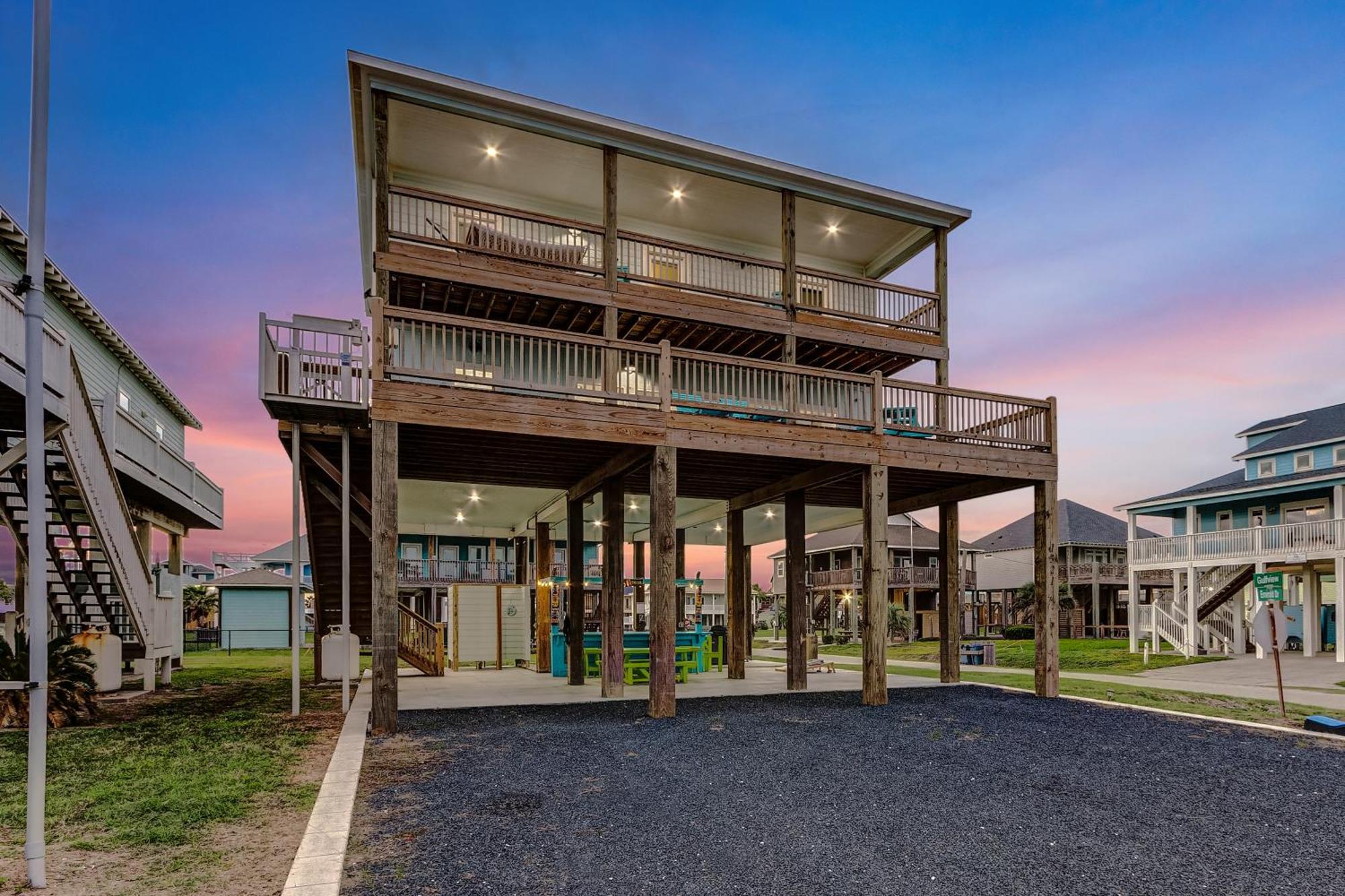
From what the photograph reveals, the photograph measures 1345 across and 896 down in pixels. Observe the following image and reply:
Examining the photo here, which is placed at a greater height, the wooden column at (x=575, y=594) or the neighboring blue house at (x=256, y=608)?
the wooden column at (x=575, y=594)

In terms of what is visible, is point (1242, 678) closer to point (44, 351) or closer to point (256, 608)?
point (44, 351)

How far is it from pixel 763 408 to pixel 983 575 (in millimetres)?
47949

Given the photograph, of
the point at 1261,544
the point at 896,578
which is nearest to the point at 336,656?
the point at 1261,544

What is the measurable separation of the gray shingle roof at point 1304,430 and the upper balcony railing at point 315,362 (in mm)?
34968

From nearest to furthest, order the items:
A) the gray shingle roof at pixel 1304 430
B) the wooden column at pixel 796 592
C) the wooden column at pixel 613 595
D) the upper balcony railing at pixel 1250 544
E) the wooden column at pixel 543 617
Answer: the wooden column at pixel 613 595, the wooden column at pixel 796 592, the wooden column at pixel 543 617, the upper balcony railing at pixel 1250 544, the gray shingle roof at pixel 1304 430

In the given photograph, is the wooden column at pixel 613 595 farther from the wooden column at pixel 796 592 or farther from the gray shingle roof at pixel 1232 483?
the gray shingle roof at pixel 1232 483

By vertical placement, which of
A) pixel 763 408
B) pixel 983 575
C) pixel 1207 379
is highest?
pixel 1207 379

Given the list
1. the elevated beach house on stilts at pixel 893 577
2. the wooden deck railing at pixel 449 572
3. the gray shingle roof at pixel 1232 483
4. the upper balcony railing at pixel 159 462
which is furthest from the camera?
the elevated beach house on stilts at pixel 893 577

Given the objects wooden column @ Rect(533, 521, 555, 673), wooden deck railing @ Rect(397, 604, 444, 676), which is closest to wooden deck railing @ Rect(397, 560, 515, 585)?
wooden deck railing @ Rect(397, 604, 444, 676)

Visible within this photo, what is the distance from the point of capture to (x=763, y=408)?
41.2 feet

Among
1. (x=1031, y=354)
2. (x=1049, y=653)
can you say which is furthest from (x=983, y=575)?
(x=1049, y=653)

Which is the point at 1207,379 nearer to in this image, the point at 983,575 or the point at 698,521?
the point at 983,575

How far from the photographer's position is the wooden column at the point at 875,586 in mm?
12805

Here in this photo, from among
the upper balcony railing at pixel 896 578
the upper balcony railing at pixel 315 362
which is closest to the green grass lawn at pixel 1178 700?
the upper balcony railing at pixel 315 362
